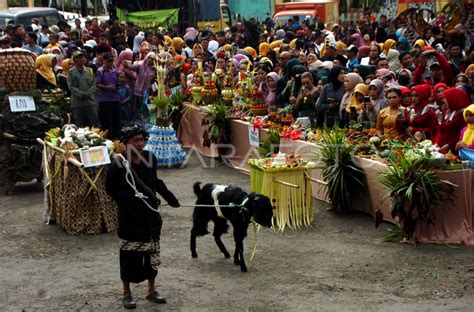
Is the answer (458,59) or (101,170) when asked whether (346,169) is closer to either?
(101,170)

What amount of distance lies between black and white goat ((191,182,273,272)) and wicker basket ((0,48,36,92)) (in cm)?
460

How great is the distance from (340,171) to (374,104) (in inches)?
63.7

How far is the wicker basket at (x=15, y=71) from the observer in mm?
12594

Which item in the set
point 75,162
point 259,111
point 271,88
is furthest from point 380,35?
point 75,162

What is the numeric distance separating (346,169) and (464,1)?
7975 mm

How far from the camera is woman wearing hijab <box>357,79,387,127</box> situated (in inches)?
467

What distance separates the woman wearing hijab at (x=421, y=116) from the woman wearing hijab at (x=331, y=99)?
4.89ft

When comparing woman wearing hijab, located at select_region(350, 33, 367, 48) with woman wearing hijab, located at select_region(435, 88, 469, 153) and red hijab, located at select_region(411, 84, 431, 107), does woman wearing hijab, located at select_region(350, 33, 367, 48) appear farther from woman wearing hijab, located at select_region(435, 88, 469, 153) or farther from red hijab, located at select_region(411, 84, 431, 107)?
woman wearing hijab, located at select_region(435, 88, 469, 153)

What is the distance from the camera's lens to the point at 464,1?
56.6ft

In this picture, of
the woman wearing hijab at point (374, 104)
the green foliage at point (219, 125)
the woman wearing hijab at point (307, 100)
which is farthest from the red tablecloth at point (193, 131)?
the woman wearing hijab at point (374, 104)

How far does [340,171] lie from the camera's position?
10742mm

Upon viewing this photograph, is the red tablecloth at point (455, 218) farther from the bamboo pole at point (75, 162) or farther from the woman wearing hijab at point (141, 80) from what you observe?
the woman wearing hijab at point (141, 80)

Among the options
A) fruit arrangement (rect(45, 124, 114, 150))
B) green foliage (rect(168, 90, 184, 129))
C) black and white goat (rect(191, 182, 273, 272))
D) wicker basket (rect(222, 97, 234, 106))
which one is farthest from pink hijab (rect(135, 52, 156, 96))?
black and white goat (rect(191, 182, 273, 272))

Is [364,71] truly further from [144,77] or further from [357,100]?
[144,77]
